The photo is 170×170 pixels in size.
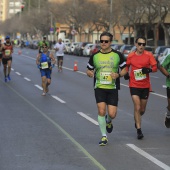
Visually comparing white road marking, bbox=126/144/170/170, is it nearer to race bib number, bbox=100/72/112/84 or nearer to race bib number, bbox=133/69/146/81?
race bib number, bbox=100/72/112/84

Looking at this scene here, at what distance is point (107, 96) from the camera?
10.1 m

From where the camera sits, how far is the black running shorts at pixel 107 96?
10031 millimetres

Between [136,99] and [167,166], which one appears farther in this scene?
Result: [136,99]

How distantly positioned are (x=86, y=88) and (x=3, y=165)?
14.1 meters

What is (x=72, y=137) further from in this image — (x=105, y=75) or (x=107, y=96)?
(x=105, y=75)

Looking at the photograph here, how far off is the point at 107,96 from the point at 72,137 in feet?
3.76

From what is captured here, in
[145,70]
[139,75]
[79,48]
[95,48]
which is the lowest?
[79,48]

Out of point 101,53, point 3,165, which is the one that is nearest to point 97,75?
point 101,53

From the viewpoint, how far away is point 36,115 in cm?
1395

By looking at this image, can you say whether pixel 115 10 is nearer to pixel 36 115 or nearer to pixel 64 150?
pixel 36 115

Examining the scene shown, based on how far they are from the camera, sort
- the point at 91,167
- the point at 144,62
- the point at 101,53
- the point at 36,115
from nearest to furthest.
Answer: the point at 91,167 < the point at 101,53 < the point at 144,62 < the point at 36,115

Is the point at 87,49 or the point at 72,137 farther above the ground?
the point at 72,137

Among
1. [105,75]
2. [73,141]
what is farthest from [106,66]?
[73,141]

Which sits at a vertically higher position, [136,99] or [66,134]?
[136,99]
